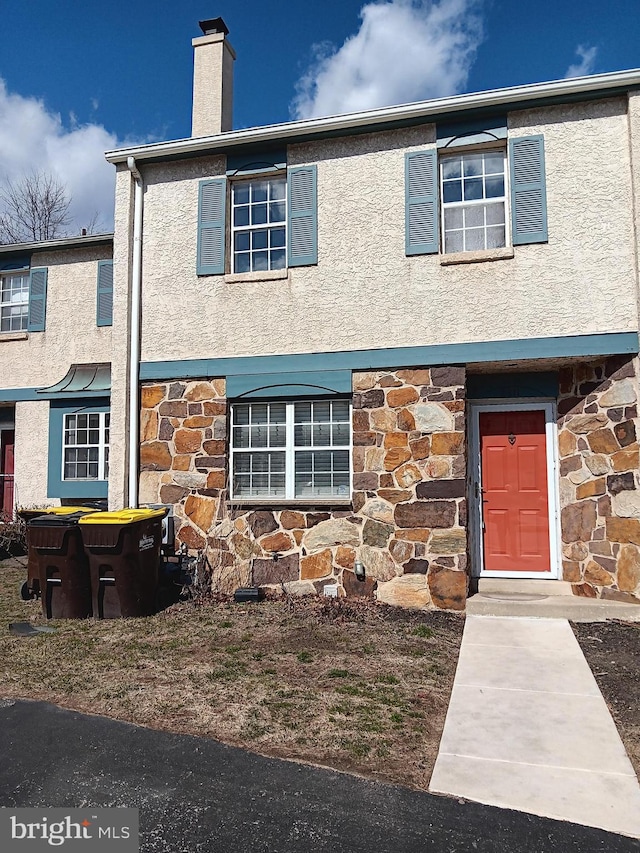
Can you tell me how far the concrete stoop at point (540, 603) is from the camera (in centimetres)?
711

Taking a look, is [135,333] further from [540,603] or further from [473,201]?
[540,603]

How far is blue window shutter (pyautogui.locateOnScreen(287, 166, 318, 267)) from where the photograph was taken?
8.36m

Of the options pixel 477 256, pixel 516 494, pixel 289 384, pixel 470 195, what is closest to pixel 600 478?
pixel 516 494

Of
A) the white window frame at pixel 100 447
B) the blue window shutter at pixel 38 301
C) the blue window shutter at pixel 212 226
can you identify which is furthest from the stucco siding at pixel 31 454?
the blue window shutter at pixel 212 226

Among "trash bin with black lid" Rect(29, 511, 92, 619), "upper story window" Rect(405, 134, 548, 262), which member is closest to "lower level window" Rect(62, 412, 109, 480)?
"trash bin with black lid" Rect(29, 511, 92, 619)

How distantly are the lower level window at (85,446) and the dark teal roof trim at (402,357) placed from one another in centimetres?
294

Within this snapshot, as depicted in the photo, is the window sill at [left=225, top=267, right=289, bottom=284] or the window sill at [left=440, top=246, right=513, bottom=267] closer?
the window sill at [left=440, top=246, right=513, bottom=267]

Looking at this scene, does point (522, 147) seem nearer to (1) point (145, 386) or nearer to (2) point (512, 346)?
Answer: (2) point (512, 346)

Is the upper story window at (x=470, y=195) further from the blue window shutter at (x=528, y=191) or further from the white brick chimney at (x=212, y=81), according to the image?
the white brick chimney at (x=212, y=81)

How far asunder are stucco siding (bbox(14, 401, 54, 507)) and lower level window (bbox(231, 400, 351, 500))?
16.1 feet

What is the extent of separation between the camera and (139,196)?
9078 mm

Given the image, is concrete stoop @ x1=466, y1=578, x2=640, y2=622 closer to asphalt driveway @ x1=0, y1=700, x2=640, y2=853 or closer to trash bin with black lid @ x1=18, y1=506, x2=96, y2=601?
asphalt driveway @ x1=0, y1=700, x2=640, y2=853

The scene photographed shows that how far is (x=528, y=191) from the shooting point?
25.4 ft

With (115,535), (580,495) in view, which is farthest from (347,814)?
(580,495)
